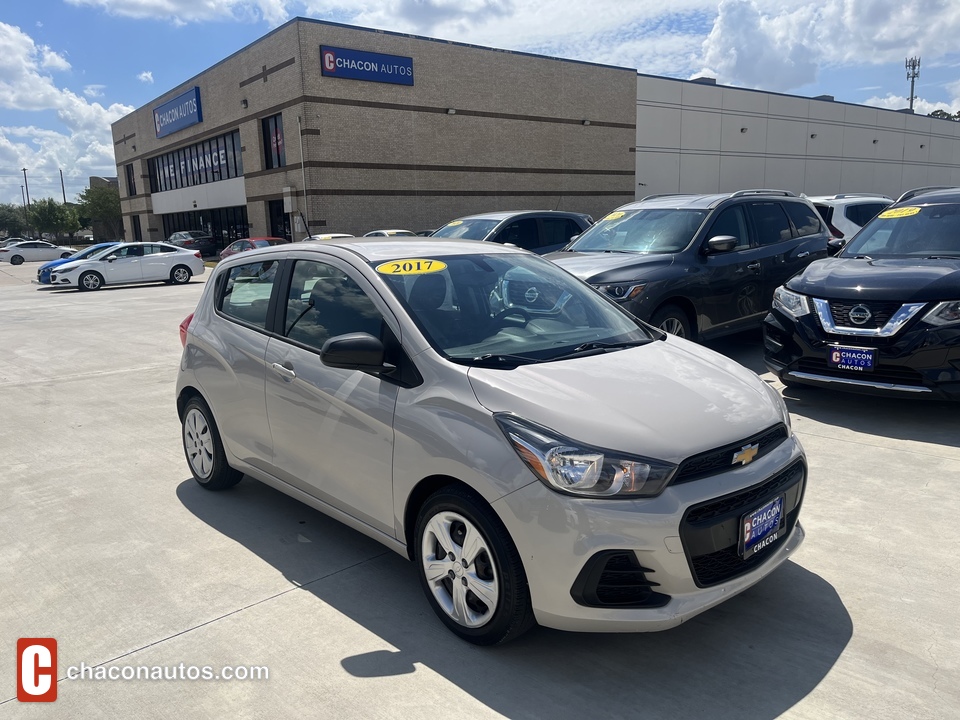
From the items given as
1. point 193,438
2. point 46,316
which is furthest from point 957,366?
point 46,316

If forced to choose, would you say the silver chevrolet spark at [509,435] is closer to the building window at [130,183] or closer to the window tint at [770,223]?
the window tint at [770,223]

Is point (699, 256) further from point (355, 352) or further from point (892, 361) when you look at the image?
point (355, 352)

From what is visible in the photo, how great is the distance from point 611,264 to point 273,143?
88.4 ft

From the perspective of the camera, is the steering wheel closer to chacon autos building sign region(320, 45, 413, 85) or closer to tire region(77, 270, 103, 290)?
tire region(77, 270, 103, 290)

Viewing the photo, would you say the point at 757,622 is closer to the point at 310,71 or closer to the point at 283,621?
the point at 283,621

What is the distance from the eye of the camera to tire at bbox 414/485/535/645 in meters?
2.83

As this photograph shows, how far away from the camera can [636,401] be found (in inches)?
118

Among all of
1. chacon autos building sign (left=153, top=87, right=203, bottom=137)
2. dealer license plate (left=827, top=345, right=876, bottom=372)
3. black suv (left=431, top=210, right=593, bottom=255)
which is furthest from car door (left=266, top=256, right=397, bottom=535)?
chacon autos building sign (left=153, top=87, right=203, bottom=137)

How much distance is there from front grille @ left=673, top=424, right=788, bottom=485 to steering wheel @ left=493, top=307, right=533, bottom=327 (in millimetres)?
1250

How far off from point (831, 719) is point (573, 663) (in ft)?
3.14

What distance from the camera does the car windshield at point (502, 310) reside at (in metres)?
3.41

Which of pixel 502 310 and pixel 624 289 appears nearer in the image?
pixel 502 310

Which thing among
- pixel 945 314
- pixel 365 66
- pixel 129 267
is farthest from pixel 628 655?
pixel 365 66

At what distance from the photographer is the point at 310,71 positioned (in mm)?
27484
